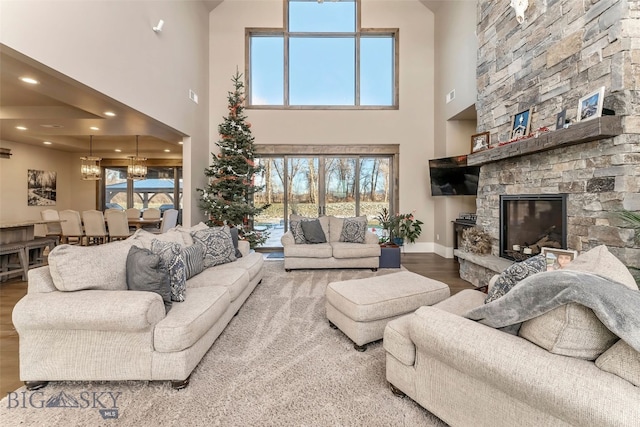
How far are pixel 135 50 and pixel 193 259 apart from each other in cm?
298

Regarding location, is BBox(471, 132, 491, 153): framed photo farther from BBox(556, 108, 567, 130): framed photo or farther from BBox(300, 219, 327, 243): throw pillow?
BBox(300, 219, 327, 243): throw pillow

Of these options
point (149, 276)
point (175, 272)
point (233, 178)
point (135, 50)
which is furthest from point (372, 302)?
point (233, 178)

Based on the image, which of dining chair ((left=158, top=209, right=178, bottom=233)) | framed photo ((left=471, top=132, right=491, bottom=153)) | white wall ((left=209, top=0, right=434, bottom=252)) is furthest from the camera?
white wall ((left=209, top=0, right=434, bottom=252))

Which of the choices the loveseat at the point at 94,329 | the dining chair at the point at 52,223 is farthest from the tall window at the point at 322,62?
the loveseat at the point at 94,329

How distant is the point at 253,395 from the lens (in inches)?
73.5

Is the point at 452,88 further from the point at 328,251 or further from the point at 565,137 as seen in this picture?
the point at 328,251

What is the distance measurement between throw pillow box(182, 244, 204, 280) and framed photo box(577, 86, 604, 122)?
3959mm

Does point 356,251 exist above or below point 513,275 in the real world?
below

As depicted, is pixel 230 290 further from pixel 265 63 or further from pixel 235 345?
pixel 265 63

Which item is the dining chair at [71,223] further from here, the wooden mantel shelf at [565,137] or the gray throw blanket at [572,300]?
the wooden mantel shelf at [565,137]

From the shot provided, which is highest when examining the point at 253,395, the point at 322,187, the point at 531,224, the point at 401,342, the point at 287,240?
the point at 322,187

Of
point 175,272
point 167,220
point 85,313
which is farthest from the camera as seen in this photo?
point 167,220

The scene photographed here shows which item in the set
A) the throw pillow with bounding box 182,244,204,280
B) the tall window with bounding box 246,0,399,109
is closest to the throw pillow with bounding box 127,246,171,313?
the throw pillow with bounding box 182,244,204,280

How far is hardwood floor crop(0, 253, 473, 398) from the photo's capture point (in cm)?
211
